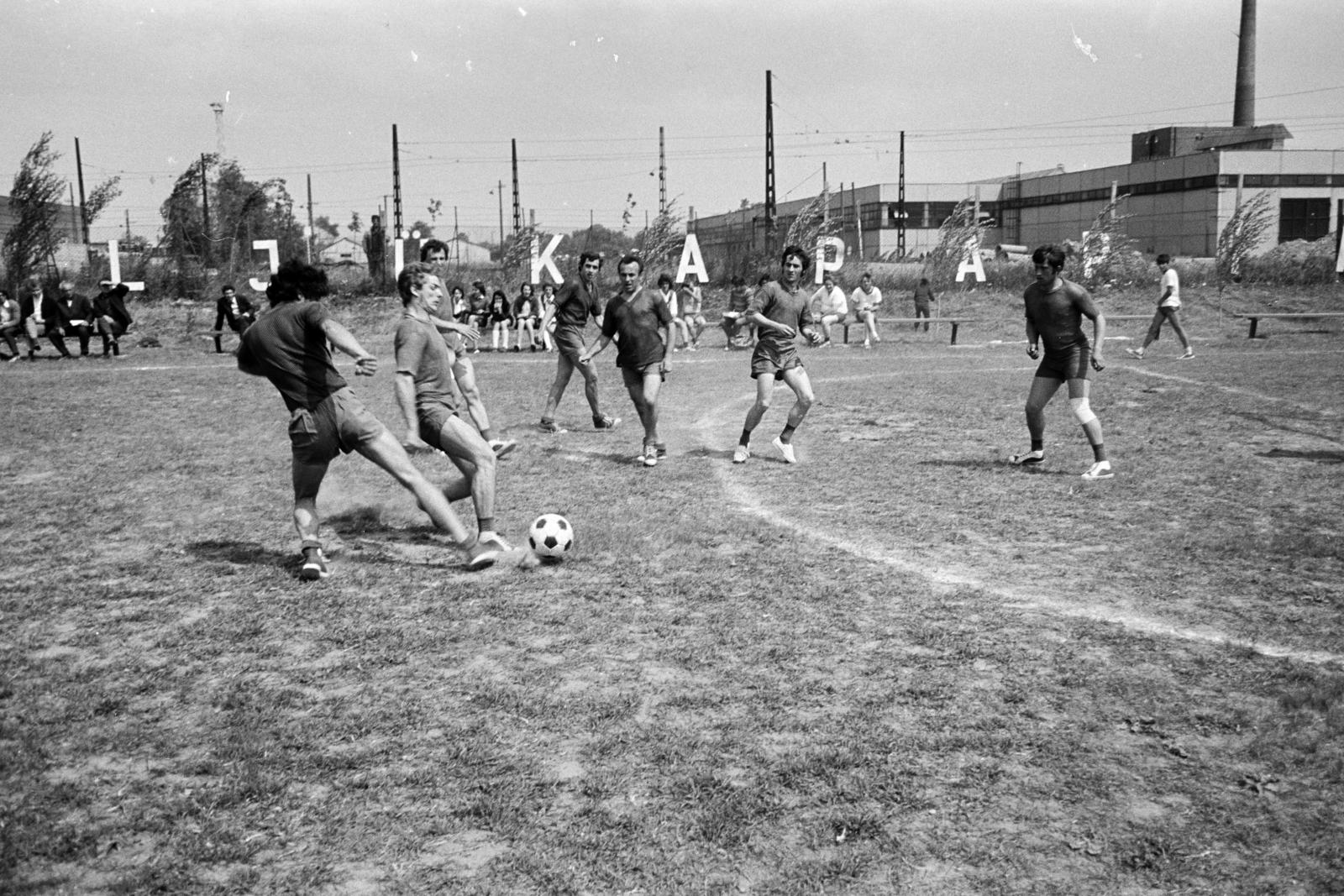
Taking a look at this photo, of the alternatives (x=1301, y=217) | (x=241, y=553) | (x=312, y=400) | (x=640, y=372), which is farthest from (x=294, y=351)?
(x=1301, y=217)

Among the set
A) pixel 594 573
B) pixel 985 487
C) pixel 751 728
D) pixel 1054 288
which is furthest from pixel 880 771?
pixel 1054 288

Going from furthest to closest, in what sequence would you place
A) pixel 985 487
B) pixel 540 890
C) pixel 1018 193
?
1. pixel 1018 193
2. pixel 985 487
3. pixel 540 890

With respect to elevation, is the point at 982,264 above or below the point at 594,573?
above

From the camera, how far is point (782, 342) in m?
10.3

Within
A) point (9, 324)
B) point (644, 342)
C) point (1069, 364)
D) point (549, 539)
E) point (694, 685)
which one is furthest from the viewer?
point (9, 324)

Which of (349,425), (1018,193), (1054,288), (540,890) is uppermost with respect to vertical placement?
(1018,193)

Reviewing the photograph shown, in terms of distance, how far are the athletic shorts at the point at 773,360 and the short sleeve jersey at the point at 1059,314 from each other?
2206 mm

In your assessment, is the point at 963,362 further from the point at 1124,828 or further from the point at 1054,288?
the point at 1124,828

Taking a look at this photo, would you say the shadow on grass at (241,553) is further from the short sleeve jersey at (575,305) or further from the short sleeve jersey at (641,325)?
the short sleeve jersey at (575,305)

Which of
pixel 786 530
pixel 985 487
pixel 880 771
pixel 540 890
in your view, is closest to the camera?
pixel 540 890

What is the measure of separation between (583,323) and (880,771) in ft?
31.9

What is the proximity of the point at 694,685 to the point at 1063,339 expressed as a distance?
6.35 metres

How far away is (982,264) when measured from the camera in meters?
37.2

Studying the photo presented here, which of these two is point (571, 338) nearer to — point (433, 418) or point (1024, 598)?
point (433, 418)
